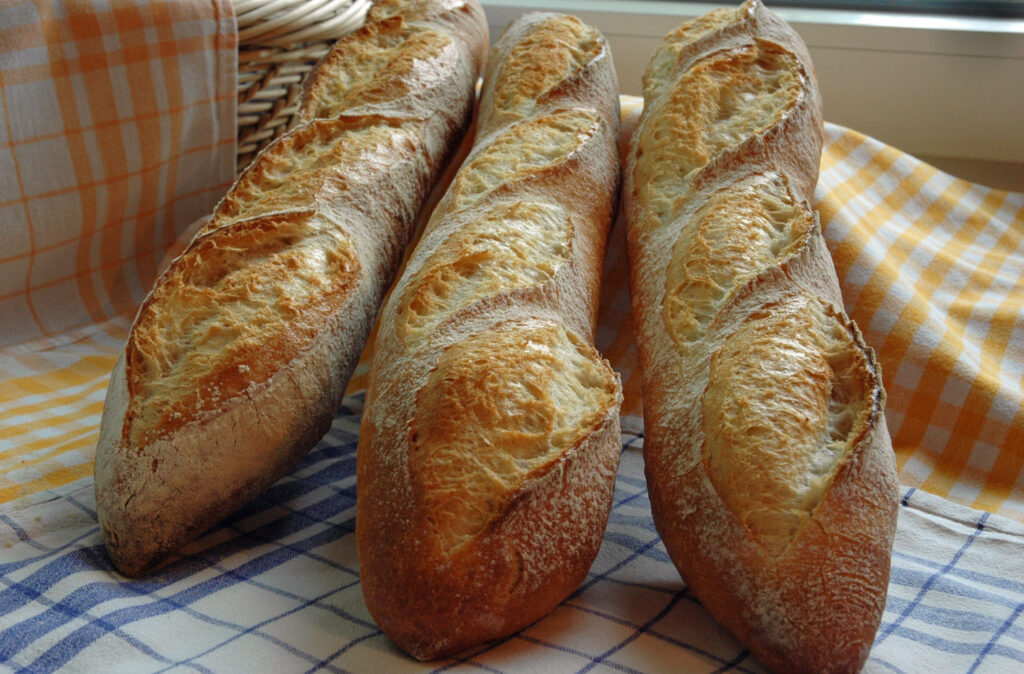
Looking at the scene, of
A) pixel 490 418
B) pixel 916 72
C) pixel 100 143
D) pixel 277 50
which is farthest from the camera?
pixel 916 72

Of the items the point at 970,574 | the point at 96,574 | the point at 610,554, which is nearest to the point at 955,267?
the point at 970,574

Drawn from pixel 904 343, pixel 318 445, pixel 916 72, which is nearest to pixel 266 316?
pixel 318 445

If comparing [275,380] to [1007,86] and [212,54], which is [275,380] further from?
[1007,86]

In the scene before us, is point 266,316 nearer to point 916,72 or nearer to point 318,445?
point 318,445

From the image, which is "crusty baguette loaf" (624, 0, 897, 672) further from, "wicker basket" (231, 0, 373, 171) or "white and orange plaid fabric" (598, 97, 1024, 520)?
"wicker basket" (231, 0, 373, 171)

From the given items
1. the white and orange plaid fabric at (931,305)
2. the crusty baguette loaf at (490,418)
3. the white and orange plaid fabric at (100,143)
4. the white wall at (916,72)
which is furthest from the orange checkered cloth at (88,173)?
the white wall at (916,72)

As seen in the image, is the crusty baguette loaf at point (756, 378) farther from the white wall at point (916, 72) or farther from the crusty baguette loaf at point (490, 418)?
the white wall at point (916, 72)
